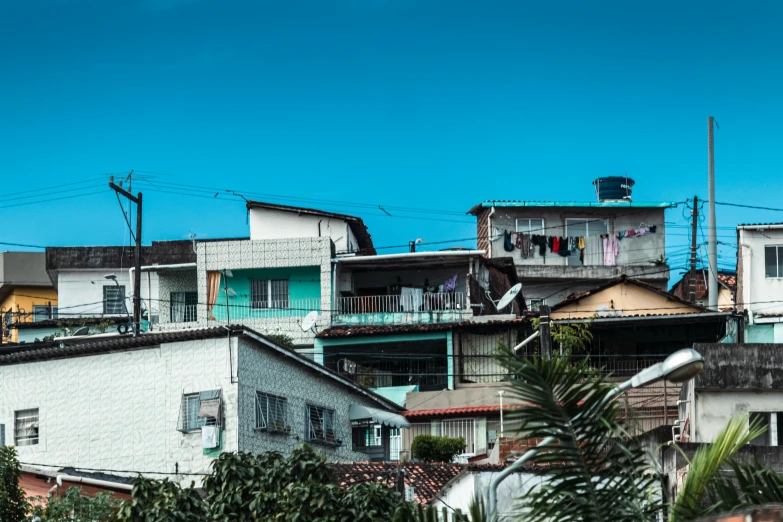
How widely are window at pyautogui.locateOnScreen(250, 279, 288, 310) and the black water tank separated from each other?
1888 cm

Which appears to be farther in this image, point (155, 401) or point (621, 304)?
point (621, 304)

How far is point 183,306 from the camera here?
5025 cm

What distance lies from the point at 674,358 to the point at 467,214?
49.6 meters

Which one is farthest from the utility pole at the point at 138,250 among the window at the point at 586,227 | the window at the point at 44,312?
the window at the point at 586,227

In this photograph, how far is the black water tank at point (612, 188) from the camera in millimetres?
60562

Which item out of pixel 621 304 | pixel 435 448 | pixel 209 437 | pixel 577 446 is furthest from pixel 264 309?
pixel 577 446

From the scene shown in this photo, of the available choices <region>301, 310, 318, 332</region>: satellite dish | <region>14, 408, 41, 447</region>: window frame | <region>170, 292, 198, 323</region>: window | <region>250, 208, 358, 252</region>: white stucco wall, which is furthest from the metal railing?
<region>14, 408, 41, 447</region>: window frame

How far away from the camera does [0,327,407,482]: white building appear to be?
93.6ft

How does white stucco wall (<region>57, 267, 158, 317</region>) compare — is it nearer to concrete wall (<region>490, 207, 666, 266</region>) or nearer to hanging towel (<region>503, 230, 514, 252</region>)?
hanging towel (<region>503, 230, 514, 252</region>)

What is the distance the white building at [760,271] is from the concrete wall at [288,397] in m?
14.9

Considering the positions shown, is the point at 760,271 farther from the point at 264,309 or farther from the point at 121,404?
the point at 121,404

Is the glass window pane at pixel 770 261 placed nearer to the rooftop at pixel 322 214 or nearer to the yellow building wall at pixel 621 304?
the yellow building wall at pixel 621 304

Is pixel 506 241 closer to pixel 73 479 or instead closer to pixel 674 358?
pixel 73 479

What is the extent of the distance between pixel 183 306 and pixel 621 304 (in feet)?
53.9
